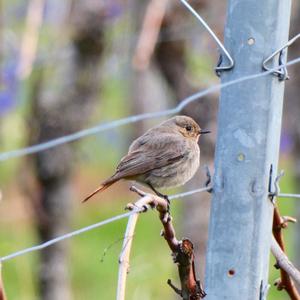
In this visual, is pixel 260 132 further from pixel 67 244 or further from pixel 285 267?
pixel 67 244

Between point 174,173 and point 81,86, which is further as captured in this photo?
point 81,86

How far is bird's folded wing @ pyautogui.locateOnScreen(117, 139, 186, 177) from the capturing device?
3.98m

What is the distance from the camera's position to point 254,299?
2811 mm

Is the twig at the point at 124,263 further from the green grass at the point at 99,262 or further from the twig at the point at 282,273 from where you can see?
the green grass at the point at 99,262

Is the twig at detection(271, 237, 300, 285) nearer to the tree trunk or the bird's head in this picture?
the bird's head

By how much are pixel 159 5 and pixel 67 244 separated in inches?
80.8

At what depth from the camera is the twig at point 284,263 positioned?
2.77 meters

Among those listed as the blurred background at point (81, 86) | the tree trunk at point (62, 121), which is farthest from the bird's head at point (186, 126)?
the tree trunk at point (62, 121)

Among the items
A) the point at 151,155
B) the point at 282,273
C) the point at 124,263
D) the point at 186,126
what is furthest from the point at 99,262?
the point at 124,263

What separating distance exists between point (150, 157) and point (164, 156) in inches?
6.6

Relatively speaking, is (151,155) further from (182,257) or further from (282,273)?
(182,257)

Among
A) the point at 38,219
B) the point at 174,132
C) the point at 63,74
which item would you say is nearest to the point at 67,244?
the point at 38,219

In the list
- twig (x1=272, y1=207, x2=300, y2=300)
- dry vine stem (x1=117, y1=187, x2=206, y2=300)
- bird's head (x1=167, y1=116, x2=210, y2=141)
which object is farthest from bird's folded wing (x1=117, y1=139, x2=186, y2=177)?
dry vine stem (x1=117, y1=187, x2=206, y2=300)

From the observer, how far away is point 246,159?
2840 millimetres
